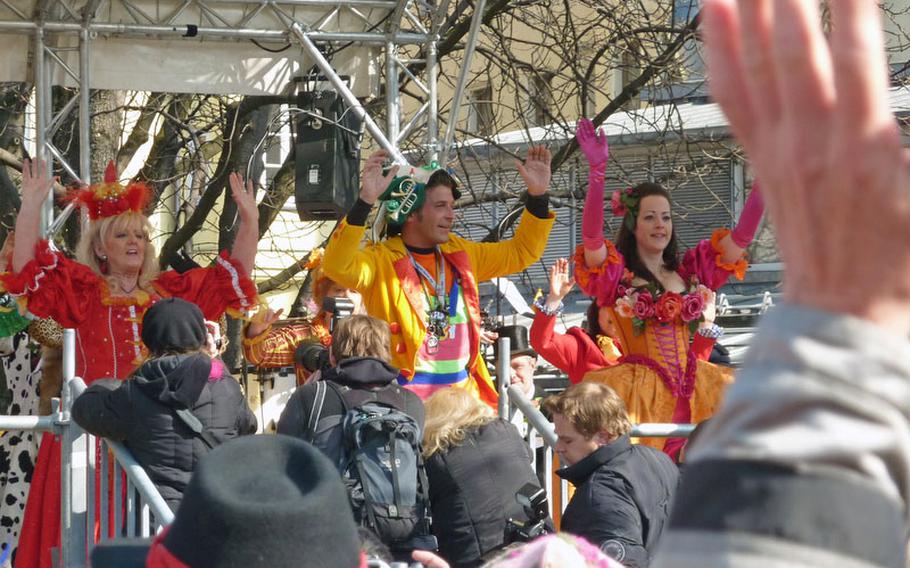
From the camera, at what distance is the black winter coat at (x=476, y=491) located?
4156 mm

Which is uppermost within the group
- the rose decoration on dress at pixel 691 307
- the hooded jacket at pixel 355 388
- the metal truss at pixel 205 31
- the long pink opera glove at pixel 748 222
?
the metal truss at pixel 205 31

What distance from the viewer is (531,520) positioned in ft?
13.5

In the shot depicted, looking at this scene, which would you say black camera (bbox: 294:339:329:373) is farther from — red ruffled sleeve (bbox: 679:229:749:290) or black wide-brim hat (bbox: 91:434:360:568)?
black wide-brim hat (bbox: 91:434:360:568)

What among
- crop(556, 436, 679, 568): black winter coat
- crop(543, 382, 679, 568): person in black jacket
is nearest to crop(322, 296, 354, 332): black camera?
crop(543, 382, 679, 568): person in black jacket

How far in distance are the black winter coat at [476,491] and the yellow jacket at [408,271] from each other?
1341mm

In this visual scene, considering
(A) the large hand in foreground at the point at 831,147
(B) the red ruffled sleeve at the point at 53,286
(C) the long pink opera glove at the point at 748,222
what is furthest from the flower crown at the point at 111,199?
(A) the large hand in foreground at the point at 831,147

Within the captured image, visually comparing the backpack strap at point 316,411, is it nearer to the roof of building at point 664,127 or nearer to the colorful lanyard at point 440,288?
the colorful lanyard at point 440,288

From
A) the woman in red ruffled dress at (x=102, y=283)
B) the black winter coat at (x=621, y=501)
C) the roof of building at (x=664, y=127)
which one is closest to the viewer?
the black winter coat at (x=621, y=501)

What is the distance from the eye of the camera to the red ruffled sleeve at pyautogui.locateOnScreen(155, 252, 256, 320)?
5684 mm

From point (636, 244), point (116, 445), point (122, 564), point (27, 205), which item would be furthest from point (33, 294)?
point (122, 564)

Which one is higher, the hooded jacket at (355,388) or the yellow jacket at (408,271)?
the yellow jacket at (408,271)

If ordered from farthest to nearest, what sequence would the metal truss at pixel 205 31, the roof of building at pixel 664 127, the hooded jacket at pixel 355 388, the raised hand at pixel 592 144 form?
the roof of building at pixel 664 127 < the metal truss at pixel 205 31 < the raised hand at pixel 592 144 < the hooded jacket at pixel 355 388

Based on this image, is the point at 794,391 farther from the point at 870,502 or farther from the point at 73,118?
the point at 73,118

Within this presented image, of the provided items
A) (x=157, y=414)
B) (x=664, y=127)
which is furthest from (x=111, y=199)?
(x=664, y=127)
